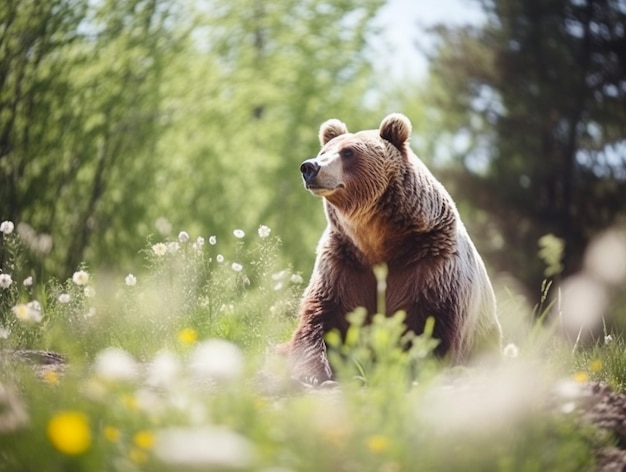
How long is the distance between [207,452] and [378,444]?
552 mm

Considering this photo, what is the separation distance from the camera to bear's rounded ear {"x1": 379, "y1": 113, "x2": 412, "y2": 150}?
15.0 ft

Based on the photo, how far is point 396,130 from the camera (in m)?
4.58

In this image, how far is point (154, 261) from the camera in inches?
200

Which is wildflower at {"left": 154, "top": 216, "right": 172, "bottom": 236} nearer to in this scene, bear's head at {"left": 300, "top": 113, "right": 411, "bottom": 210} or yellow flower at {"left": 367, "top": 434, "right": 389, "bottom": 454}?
bear's head at {"left": 300, "top": 113, "right": 411, "bottom": 210}

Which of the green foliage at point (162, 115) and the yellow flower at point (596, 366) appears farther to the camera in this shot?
the green foliage at point (162, 115)

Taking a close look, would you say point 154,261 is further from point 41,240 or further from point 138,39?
point 138,39

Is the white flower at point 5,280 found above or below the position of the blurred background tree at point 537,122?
above

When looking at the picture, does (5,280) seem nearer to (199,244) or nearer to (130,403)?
(199,244)

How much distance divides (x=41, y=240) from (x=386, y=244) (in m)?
5.40

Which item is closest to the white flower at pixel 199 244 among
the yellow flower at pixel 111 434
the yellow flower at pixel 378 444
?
the yellow flower at pixel 111 434

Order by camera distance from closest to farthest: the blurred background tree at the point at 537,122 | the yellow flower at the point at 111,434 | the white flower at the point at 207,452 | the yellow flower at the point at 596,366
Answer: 1. the white flower at the point at 207,452
2. the yellow flower at the point at 111,434
3. the yellow flower at the point at 596,366
4. the blurred background tree at the point at 537,122

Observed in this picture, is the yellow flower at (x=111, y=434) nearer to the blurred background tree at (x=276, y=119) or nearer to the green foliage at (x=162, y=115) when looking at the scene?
the green foliage at (x=162, y=115)

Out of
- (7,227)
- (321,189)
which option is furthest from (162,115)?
(321,189)

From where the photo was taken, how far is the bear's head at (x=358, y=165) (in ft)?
13.9
